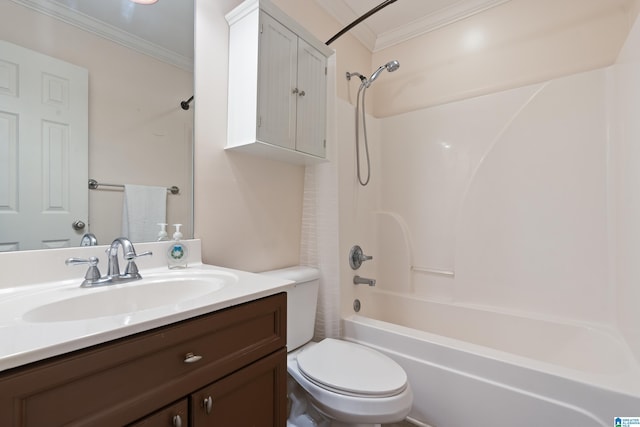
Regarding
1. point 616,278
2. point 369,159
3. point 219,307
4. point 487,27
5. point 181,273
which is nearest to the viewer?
point 219,307

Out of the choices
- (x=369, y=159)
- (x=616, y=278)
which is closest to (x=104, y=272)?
(x=369, y=159)

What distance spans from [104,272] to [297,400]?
1.00 metres

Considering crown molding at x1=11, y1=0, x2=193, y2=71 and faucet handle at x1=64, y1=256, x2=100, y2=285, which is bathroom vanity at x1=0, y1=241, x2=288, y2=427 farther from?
crown molding at x1=11, y1=0, x2=193, y2=71

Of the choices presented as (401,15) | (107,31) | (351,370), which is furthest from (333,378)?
(401,15)

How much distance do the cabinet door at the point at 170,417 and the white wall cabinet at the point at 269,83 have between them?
3.18 feet

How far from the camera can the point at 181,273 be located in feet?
3.45

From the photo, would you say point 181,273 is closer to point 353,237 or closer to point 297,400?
point 297,400

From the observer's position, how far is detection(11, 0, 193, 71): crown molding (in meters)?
0.92

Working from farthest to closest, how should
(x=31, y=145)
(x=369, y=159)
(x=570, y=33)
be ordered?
(x=369, y=159), (x=570, y=33), (x=31, y=145)

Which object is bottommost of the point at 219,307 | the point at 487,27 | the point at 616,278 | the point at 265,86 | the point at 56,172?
the point at 616,278

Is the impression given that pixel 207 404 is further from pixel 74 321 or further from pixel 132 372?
pixel 74 321

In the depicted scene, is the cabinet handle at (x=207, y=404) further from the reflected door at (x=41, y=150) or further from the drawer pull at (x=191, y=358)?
the reflected door at (x=41, y=150)

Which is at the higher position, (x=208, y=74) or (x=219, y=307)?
(x=208, y=74)

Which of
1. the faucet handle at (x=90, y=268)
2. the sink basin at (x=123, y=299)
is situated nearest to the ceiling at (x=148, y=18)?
the faucet handle at (x=90, y=268)
